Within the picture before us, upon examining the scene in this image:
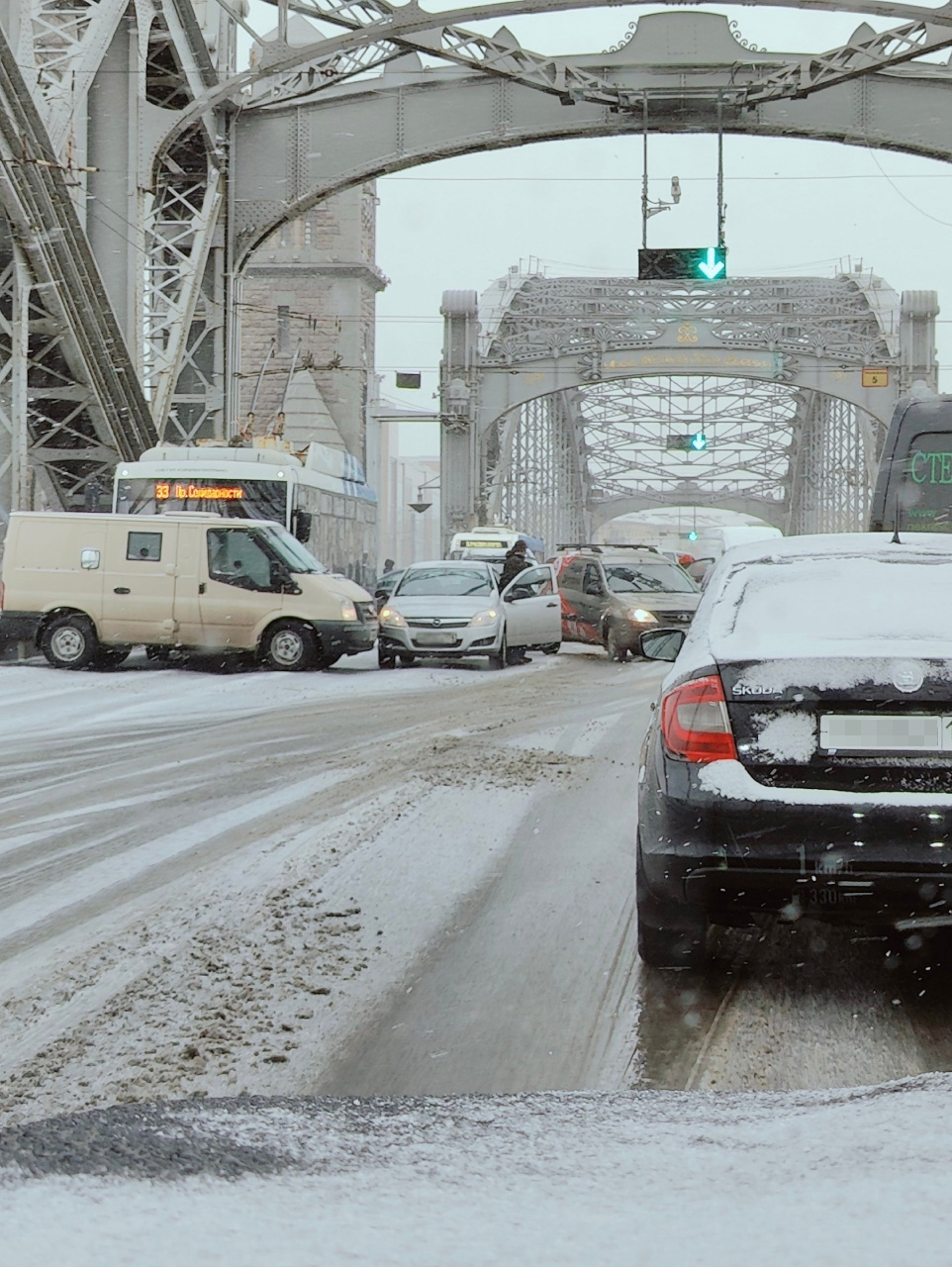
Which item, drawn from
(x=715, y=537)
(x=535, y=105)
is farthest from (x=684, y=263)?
(x=715, y=537)

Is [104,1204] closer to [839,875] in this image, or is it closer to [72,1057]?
[72,1057]

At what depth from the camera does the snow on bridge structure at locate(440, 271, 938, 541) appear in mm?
60031

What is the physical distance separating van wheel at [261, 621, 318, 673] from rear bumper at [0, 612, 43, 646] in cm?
265

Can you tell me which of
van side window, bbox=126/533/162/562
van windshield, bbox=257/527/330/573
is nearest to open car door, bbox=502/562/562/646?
van windshield, bbox=257/527/330/573

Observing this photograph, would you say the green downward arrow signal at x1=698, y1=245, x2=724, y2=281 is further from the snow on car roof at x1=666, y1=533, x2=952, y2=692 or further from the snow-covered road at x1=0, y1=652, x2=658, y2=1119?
the snow on car roof at x1=666, y1=533, x2=952, y2=692

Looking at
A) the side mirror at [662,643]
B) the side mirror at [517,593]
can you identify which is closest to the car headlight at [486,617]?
the side mirror at [517,593]

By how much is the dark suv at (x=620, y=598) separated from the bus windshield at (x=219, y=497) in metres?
4.86

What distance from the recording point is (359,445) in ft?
206

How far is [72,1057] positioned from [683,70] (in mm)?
27239

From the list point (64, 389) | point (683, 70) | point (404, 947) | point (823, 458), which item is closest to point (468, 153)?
point (683, 70)

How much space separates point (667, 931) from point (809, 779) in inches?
27.8

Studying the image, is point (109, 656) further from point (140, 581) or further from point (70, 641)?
point (140, 581)

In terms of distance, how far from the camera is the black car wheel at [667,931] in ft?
15.3

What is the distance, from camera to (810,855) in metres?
4.39
